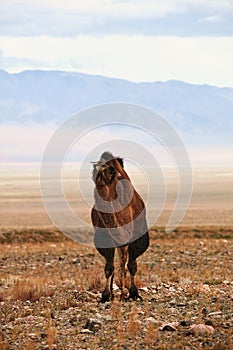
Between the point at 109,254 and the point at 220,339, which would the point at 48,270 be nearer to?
the point at 109,254

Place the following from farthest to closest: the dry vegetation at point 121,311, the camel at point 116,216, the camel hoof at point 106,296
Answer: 1. the camel hoof at point 106,296
2. the camel at point 116,216
3. the dry vegetation at point 121,311

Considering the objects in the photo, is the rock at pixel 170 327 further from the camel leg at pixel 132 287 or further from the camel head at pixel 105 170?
the camel leg at pixel 132 287

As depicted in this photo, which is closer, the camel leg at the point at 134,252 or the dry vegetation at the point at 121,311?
the dry vegetation at the point at 121,311

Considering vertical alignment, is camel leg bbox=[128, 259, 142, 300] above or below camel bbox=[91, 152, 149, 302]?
below

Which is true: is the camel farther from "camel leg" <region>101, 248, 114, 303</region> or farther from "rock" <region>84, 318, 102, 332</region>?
"rock" <region>84, 318, 102, 332</region>

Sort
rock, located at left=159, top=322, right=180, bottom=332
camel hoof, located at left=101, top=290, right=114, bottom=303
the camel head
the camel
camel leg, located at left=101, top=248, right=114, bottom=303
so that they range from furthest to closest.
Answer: camel hoof, located at left=101, top=290, right=114, bottom=303, camel leg, located at left=101, top=248, right=114, bottom=303, the camel, the camel head, rock, located at left=159, top=322, right=180, bottom=332

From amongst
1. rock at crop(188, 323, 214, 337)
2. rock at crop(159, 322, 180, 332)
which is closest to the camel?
rock at crop(159, 322, 180, 332)

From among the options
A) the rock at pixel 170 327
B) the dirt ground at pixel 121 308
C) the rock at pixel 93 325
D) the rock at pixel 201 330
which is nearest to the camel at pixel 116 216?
the dirt ground at pixel 121 308

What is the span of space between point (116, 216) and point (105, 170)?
83 cm

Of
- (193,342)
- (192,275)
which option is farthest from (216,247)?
(193,342)

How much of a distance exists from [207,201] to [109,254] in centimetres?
10135

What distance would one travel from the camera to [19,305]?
50.0 feet

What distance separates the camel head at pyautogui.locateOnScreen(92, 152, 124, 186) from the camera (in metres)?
13.7

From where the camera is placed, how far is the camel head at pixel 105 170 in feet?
45.0
